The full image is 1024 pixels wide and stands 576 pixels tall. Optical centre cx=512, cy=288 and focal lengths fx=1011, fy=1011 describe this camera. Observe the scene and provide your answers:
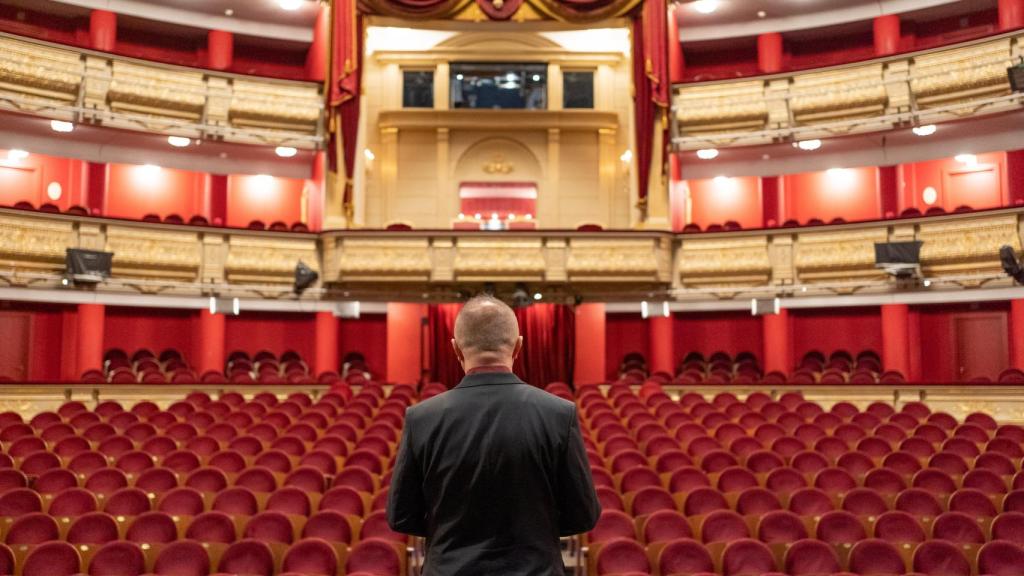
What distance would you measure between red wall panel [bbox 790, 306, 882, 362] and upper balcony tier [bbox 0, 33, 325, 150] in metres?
6.95

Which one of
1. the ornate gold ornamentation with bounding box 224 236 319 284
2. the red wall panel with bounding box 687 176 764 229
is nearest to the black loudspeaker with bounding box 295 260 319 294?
the ornate gold ornamentation with bounding box 224 236 319 284

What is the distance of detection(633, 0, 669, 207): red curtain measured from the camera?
13023 millimetres

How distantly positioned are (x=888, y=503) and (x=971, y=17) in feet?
33.2

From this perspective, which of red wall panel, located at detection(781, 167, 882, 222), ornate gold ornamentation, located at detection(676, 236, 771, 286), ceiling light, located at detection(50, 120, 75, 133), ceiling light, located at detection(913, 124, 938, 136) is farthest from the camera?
red wall panel, located at detection(781, 167, 882, 222)

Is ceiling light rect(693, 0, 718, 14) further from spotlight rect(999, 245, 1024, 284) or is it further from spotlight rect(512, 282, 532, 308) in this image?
spotlight rect(999, 245, 1024, 284)

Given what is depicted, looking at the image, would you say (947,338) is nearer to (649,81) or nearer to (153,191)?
(649,81)

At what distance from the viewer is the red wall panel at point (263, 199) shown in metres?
14.7

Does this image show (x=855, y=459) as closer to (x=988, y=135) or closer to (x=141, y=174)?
(x=988, y=135)

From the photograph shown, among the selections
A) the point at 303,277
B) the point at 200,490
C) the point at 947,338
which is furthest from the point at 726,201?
the point at 200,490

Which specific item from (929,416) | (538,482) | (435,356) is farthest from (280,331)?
(538,482)

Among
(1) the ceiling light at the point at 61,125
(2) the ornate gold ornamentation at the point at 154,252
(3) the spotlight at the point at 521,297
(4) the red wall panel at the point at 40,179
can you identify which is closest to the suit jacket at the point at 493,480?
(3) the spotlight at the point at 521,297

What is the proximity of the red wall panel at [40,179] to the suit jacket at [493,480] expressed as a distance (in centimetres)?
1305

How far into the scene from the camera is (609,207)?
48.5 feet

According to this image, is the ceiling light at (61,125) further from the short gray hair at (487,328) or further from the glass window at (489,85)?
the short gray hair at (487,328)
